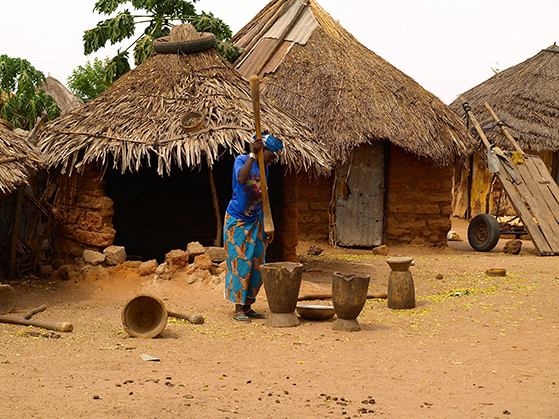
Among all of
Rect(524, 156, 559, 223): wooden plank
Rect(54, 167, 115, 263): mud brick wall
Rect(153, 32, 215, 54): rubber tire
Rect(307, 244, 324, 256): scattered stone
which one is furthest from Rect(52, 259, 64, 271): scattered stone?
Rect(524, 156, 559, 223): wooden plank

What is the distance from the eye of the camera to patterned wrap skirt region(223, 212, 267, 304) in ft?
17.9

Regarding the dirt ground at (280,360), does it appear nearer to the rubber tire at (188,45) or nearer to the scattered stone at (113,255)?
the scattered stone at (113,255)

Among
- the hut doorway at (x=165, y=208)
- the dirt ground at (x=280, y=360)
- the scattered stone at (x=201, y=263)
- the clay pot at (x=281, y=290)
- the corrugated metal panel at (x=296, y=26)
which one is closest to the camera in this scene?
the dirt ground at (x=280, y=360)

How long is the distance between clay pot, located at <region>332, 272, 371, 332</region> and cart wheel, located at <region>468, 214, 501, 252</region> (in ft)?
21.2

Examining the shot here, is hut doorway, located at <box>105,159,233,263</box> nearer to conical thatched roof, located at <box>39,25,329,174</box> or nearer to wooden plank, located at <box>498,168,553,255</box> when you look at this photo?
conical thatched roof, located at <box>39,25,329,174</box>

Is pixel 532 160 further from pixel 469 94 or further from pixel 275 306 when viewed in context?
pixel 275 306

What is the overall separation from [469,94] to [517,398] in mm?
13975

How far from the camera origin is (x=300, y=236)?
36.6ft

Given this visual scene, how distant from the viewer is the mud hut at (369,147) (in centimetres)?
1061

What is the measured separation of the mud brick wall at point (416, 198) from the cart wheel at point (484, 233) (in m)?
0.63

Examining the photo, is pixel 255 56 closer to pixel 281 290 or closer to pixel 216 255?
pixel 216 255

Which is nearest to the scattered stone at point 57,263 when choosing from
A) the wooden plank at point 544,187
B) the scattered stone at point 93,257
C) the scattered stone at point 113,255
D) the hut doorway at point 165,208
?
the scattered stone at point 93,257

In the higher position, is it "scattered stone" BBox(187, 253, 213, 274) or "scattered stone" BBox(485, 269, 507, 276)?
"scattered stone" BBox(187, 253, 213, 274)

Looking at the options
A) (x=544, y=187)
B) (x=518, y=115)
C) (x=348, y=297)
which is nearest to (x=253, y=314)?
(x=348, y=297)
